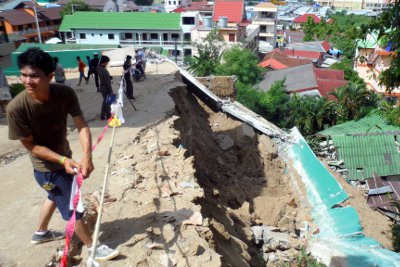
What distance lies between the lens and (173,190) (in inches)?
233

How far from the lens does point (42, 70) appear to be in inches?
124

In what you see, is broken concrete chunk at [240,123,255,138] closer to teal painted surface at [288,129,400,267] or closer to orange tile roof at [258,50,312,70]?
teal painted surface at [288,129,400,267]

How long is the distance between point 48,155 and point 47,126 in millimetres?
298

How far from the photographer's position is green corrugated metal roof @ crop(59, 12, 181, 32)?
35.6 m

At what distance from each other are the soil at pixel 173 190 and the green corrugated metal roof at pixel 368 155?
5.12 feet

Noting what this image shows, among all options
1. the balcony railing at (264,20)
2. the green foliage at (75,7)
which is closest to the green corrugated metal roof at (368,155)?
the balcony railing at (264,20)

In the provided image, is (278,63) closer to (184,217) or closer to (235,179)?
(235,179)

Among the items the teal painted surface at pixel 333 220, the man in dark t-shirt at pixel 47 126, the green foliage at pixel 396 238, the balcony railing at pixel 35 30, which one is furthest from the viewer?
the balcony railing at pixel 35 30

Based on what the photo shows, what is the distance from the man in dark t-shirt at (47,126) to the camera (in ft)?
10.3

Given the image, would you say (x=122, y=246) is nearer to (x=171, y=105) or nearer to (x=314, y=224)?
(x=314, y=224)

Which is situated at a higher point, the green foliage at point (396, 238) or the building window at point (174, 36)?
the building window at point (174, 36)

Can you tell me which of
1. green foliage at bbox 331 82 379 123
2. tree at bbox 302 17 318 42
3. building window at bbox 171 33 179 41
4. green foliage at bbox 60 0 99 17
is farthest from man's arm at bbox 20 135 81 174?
tree at bbox 302 17 318 42

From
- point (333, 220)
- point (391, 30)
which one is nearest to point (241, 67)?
point (333, 220)

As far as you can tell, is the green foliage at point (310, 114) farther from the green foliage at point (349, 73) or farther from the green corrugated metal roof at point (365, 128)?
the green foliage at point (349, 73)
